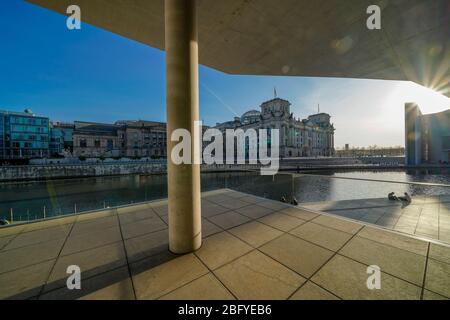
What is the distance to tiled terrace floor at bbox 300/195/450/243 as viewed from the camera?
5.59 metres

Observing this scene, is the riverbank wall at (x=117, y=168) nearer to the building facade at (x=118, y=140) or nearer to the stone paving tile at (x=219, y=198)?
the building facade at (x=118, y=140)

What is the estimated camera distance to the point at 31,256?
10.7ft

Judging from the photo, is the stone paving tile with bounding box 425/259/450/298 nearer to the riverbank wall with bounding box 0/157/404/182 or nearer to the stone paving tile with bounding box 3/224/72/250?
the stone paving tile with bounding box 3/224/72/250

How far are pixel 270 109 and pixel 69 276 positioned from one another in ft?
292

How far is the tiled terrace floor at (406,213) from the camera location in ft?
18.3

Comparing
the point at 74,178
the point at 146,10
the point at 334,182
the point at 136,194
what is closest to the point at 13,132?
the point at 74,178

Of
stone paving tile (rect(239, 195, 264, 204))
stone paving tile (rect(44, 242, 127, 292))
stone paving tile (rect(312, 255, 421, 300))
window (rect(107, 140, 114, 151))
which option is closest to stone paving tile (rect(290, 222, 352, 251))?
stone paving tile (rect(312, 255, 421, 300))

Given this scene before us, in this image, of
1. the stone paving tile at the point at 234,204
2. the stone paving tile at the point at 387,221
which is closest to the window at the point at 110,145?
the stone paving tile at the point at 234,204

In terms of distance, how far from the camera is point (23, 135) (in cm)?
5866

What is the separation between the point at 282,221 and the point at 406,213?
21.2ft

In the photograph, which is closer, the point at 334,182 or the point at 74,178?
the point at 334,182

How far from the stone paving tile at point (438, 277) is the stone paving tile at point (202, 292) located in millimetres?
2933

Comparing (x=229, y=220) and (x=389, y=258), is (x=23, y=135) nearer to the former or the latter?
(x=229, y=220)
